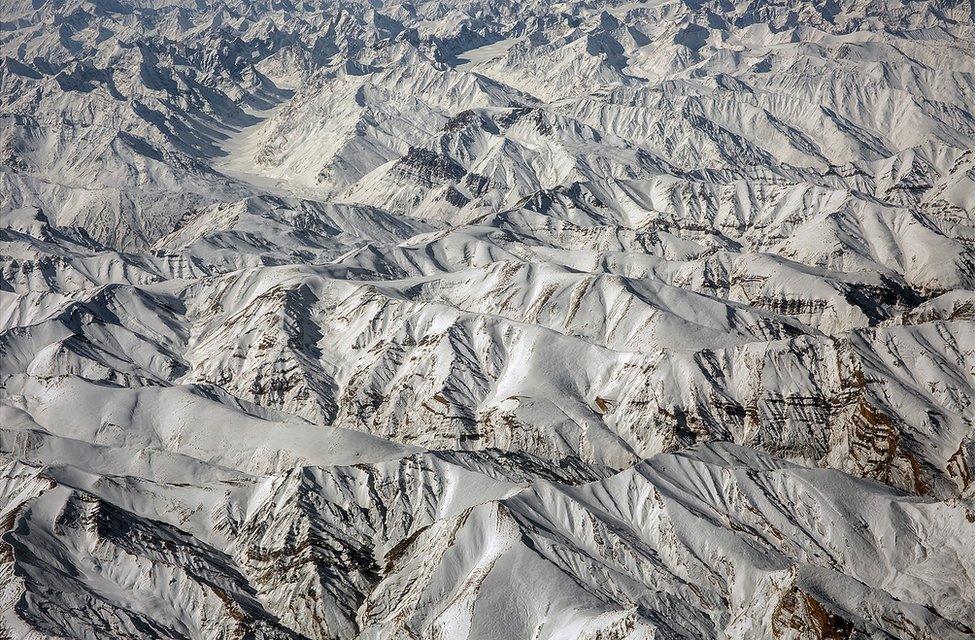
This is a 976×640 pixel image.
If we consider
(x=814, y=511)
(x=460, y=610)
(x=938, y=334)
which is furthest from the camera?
(x=938, y=334)

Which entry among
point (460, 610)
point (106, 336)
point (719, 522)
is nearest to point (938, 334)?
point (719, 522)

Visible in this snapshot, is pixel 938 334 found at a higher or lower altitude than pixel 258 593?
lower

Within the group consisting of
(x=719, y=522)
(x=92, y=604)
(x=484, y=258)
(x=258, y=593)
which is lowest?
(x=484, y=258)

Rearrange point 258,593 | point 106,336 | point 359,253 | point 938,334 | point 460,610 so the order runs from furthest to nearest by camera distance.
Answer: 1. point 359,253
2. point 106,336
3. point 938,334
4. point 258,593
5. point 460,610

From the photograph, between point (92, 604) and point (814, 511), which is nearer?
point (92, 604)

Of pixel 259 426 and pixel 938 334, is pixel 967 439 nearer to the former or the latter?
pixel 938 334

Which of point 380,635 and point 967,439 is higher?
point 380,635

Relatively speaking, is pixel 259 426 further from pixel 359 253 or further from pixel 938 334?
pixel 938 334

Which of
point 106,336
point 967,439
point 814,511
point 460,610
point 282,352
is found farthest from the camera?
point 106,336

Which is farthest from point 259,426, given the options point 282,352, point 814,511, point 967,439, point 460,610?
point 967,439
